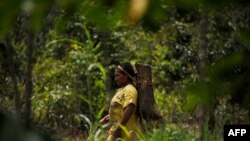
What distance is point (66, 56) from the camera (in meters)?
10.6

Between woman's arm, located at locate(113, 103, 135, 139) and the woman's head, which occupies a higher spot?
the woman's head

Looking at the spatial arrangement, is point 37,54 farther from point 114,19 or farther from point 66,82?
point 114,19

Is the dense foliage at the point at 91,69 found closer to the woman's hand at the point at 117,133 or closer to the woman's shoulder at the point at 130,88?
the woman's hand at the point at 117,133

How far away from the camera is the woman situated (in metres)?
5.82

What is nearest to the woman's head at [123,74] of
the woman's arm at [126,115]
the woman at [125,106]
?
the woman at [125,106]

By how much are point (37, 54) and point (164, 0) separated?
29.9 ft

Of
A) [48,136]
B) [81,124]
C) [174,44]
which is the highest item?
[48,136]

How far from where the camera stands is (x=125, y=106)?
5.96 meters

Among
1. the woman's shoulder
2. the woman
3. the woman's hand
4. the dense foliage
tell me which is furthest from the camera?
the dense foliage

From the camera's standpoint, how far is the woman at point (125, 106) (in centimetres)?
582

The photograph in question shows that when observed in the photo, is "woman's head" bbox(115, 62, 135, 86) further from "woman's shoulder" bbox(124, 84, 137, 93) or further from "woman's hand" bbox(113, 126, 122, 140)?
"woman's hand" bbox(113, 126, 122, 140)

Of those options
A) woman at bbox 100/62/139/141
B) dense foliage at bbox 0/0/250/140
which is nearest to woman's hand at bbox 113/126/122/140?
woman at bbox 100/62/139/141

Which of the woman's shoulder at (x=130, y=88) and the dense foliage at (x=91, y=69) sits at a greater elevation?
the woman's shoulder at (x=130, y=88)

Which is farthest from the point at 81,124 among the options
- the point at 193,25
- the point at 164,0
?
the point at 164,0
